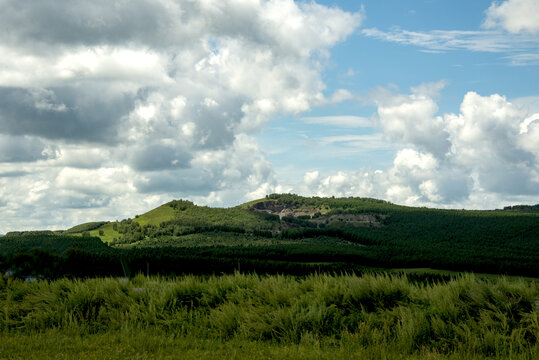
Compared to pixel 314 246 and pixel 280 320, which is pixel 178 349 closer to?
pixel 280 320

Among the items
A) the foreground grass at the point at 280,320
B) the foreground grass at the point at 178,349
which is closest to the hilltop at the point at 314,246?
the foreground grass at the point at 280,320

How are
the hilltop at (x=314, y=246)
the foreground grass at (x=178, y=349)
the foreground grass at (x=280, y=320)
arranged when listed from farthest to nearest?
1. the hilltop at (x=314, y=246)
2. the foreground grass at (x=280, y=320)
3. the foreground grass at (x=178, y=349)

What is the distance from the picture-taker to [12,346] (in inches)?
448

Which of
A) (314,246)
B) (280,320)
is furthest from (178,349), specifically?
(314,246)

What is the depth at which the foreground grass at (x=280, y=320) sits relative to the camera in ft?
33.6

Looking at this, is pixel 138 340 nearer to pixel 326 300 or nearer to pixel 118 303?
pixel 118 303

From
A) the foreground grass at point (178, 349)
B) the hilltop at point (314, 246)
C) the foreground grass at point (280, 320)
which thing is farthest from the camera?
the hilltop at point (314, 246)

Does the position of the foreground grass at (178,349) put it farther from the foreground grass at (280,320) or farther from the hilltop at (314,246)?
the hilltop at (314,246)

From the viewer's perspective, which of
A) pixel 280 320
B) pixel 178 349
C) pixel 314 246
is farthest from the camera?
pixel 314 246

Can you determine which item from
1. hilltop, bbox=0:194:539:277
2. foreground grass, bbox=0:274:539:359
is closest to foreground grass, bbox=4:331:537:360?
foreground grass, bbox=0:274:539:359

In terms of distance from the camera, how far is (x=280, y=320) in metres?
12.0

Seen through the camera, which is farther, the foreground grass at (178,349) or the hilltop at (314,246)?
the hilltop at (314,246)

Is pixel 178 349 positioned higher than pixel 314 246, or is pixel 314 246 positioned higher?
pixel 178 349

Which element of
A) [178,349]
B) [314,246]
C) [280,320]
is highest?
[280,320]
